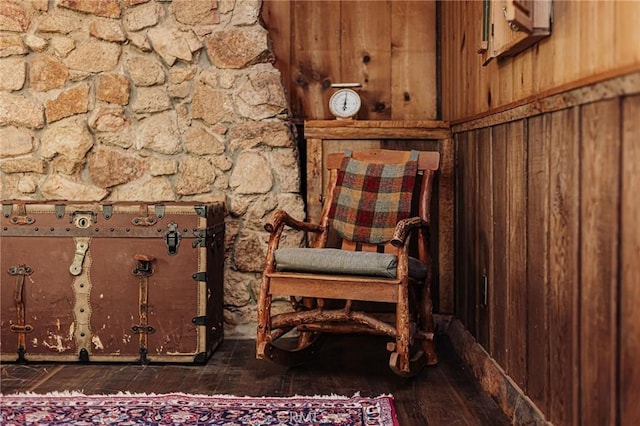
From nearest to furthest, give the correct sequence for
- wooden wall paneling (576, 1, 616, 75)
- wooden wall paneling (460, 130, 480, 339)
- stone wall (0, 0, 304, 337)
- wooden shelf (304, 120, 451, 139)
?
wooden wall paneling (576, 1, 616, 75) < wooden wall paneling (460, 130, 480, 339) < stone wall (0, 0, 304, 337) < wooden shelf (304, 120, 451, 139)

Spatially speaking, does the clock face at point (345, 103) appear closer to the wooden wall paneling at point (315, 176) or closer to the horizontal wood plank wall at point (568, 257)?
the wooden wall paneling at point (315, 176)

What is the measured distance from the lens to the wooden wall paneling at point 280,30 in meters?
3.63

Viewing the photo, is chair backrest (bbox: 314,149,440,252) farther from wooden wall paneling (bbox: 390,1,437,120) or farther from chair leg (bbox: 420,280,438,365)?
wooden wall paneling (bbox: 390,1,437,120)

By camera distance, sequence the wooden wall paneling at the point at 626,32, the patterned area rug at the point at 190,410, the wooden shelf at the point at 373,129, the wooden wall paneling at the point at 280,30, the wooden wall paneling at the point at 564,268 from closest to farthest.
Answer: the wooden wall paneling at the point at 626,32, the wooden wall paneling at the point at 564,268, the patterned area rug at the point at 190,410, the wooden shelf at the point at 373,129, the wooden wall paneling at the point at 280,30

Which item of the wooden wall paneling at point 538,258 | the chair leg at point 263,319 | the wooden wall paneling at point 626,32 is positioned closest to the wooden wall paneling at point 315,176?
the chair leg at point 263,319

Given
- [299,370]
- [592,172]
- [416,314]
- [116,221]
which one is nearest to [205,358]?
[299,370]

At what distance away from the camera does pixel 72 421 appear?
216cm

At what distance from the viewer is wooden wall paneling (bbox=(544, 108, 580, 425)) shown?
1.68 meters

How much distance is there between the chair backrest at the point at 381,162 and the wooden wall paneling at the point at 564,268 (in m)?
1.11

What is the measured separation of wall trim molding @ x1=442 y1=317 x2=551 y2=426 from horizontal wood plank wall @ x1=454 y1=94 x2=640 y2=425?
3cm

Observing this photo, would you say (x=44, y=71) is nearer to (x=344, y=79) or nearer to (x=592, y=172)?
(x=344, y=79)

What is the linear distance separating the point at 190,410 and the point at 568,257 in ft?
4.35

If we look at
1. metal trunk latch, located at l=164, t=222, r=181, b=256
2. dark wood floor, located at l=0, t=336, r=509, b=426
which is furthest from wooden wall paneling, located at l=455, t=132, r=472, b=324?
metal trunk latch, located at l=164, t=222, r=181, b=256

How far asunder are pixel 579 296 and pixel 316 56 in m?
2.35
